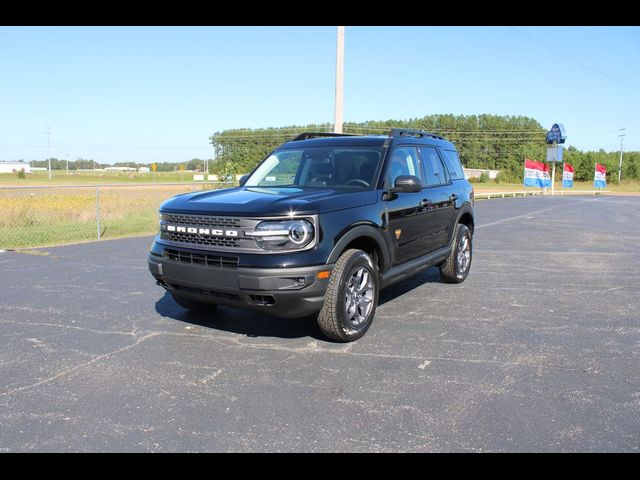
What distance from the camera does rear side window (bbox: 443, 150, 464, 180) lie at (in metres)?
7.48

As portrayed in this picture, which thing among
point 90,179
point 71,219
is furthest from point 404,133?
point 90,179

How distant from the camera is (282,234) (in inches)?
174

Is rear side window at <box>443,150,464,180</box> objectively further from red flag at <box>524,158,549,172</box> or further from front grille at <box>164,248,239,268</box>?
red flag at <box>524,158,549,172</box>

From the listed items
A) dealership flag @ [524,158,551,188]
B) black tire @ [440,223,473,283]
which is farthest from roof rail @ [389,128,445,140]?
dealership flag @ [524,158,551,188]

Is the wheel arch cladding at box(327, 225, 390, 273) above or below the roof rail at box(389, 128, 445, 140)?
below

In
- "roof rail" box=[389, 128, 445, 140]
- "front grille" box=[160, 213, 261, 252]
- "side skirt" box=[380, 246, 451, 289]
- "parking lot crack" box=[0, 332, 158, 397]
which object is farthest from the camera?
"roof rail" box=[389, 128, 445, 140]

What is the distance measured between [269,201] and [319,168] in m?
1.45

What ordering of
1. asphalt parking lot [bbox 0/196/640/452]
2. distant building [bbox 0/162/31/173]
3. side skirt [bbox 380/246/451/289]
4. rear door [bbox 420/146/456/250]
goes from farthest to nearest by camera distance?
distant building [bbox 0/162/31/173]
rear door [bbox 420/146/456/250]
side skirt [bbox 380/246/451/289]
asphalt parking lot [bbox 0/196/640/452]

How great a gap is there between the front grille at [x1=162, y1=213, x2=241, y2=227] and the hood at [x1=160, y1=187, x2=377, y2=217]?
1.8 inches

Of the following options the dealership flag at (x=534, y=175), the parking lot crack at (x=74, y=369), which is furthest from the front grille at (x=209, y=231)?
the dealership flag at (x=534, y=175)

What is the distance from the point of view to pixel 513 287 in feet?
24.3

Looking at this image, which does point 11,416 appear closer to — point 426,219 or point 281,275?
point 281,275

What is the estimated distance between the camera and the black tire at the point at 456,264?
738 centimetres

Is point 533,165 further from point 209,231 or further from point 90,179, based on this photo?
point 90,179
